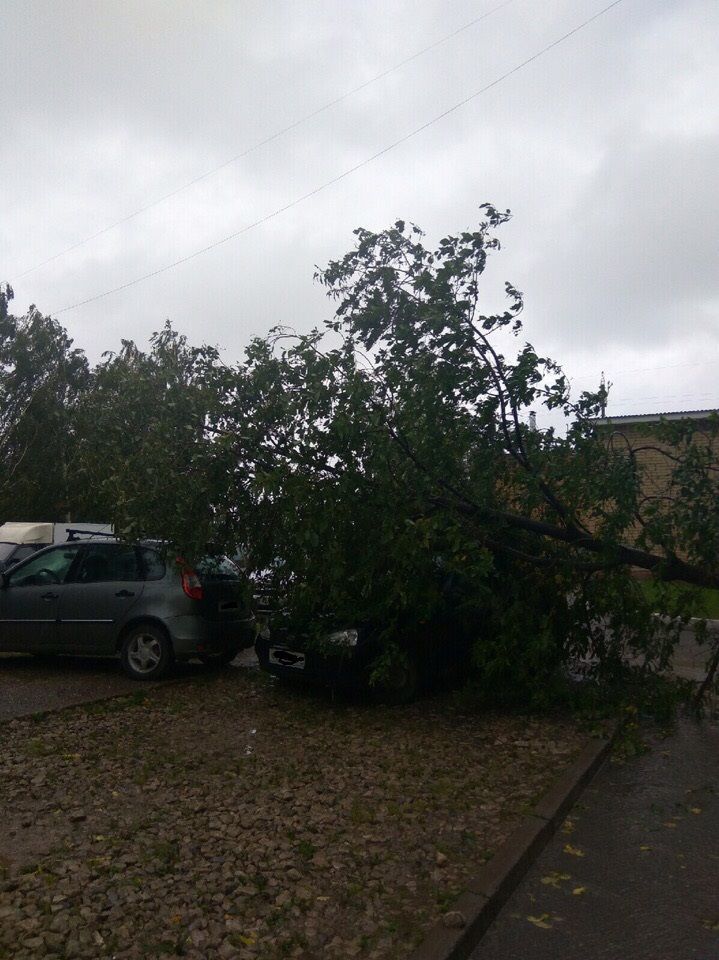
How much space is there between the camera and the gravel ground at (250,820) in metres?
4.11

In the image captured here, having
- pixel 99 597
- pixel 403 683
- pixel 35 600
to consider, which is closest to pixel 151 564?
pixel 99 597

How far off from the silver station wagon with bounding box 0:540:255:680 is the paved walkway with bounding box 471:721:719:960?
4.70 m

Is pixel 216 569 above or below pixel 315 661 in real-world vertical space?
above

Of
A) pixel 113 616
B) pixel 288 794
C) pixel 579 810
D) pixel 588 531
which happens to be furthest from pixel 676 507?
pixel 113 616

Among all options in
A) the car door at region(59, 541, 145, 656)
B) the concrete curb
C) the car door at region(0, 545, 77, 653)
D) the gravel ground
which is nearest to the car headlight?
the gravel ground

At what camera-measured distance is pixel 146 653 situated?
33.0 feet

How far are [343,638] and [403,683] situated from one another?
81 cm

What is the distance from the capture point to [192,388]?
8.59 m

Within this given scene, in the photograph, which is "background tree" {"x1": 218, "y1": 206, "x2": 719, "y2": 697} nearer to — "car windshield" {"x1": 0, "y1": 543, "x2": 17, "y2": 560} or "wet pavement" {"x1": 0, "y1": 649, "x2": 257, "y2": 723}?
"wet pavement" {"x1": 0, "y1": 649, "x2": 257, "y2": 723}

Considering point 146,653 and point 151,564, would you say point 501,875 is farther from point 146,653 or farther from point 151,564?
point 151,564

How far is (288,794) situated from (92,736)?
2.32 meters

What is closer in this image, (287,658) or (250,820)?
(250,820)

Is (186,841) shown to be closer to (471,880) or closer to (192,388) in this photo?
(471,880)

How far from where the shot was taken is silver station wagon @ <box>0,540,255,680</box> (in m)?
9.92
